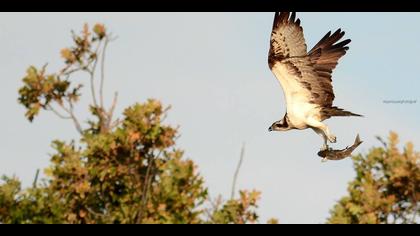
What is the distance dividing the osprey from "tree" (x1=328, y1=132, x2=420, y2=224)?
1.29 metres

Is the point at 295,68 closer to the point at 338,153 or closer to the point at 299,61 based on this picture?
the point at 299,61

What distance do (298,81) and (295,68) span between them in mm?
175

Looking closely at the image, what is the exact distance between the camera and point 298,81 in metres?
9.38

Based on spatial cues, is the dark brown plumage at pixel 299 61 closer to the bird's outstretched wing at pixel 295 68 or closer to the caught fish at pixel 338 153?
the bird's outstretched wing at pixel 295 68

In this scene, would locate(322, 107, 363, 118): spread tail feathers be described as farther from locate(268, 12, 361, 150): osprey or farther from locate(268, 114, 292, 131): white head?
locate(268, 114, 292, 131): white head

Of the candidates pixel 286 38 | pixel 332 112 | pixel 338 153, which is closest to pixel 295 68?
pixel 286 38

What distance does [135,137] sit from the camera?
35.2 feet

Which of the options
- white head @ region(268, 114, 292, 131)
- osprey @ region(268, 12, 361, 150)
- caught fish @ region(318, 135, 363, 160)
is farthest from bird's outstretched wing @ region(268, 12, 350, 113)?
caught fish @ region(318, 135, 363, 160)

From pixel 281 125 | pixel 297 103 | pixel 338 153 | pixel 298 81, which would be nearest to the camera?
pixel 338 153
